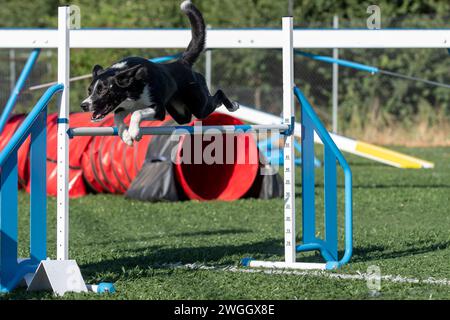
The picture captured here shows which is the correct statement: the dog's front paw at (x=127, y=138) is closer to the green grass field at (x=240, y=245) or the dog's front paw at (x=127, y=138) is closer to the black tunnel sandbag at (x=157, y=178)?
the green grass field at (x=240, y=245)

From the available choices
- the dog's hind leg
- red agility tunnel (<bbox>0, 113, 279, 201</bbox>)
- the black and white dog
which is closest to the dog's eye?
the black and white dog

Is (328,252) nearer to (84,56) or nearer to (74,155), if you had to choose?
(74,155)

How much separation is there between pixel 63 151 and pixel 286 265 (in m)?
1.63

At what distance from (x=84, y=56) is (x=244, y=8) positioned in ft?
11.9

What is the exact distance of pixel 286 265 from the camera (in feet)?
19.8

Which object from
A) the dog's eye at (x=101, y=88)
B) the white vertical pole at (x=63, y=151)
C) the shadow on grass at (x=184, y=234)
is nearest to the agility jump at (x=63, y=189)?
the white vertical pole at (x=63, y=151)

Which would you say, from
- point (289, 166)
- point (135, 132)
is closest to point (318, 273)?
point (289, 166)

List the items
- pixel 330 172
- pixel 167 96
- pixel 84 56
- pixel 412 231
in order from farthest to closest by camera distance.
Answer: pixel 84 56 → pixel 412 231 → pixel 330 172 → pixel 167 96

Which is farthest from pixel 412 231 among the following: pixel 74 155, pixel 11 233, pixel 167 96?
pixel 74 155

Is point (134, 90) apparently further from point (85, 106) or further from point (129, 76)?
point (85, 106)

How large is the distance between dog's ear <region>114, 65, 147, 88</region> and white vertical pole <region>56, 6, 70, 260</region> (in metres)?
0.35

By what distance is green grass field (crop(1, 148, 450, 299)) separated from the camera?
5.17 metres

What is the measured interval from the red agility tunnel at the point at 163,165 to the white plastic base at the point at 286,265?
3447 mm
